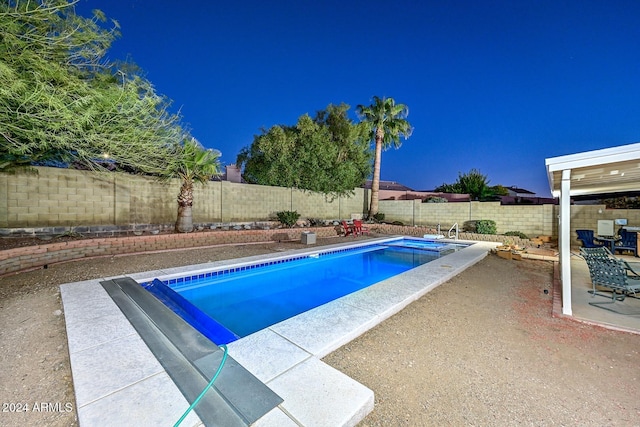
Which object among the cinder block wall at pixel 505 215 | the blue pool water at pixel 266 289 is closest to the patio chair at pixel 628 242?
the cinder block wall at pixel 505 215

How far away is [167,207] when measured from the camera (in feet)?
31.0

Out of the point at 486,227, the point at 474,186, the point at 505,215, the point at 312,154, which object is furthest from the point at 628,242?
the point at 474,186

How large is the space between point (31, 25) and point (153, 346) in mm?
5608

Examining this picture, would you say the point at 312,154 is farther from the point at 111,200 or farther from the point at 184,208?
the point at 111,200

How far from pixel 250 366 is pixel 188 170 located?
8.24 m

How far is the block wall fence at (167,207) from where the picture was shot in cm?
686

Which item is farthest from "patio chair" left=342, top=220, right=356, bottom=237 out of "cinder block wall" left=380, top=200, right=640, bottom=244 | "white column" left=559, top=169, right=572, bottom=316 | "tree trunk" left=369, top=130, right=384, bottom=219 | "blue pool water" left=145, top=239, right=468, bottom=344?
"white column" left=559, top=169, right=572, bottom=316

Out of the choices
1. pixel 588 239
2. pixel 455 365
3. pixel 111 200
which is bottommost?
pixel 455 365

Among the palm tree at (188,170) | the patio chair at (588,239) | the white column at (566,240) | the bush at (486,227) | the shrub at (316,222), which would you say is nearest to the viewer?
the white column at (566,240)

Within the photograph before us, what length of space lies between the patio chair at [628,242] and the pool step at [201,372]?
11161mm

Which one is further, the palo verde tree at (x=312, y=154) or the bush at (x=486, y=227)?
the palo verde tree at (x=312, y=154)

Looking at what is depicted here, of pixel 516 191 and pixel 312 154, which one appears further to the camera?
pixel 516 191

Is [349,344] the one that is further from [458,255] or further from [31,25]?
[31,25]

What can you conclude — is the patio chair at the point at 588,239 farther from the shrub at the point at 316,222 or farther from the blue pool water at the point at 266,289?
the shrub at the point at 316,222
